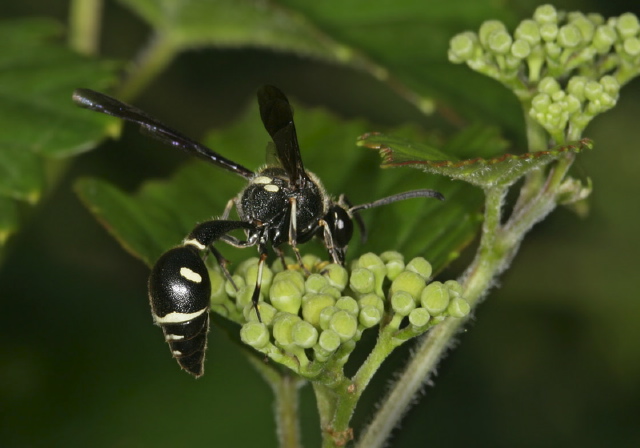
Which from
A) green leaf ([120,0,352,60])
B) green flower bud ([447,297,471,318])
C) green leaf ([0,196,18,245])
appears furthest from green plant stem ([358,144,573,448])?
green leaf ([120,0,352,60])

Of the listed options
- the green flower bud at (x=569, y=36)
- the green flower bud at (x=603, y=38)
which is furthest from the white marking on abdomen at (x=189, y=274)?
the green flower bud at (x=603, y=38)

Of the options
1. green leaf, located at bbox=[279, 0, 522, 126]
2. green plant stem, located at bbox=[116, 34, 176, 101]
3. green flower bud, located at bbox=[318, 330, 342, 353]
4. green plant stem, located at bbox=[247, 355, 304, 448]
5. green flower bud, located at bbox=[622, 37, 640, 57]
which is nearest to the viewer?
green flower bud, located at bbox=[318, 330, 342, 353]

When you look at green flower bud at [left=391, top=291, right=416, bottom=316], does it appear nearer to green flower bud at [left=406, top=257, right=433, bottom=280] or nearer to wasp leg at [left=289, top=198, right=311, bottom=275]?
green flower bud at [left=406, top=257, right=433, bottom=280]

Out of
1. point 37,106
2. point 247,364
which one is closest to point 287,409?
point 37,106

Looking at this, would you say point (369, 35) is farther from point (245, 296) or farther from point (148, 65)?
point (245, 296)

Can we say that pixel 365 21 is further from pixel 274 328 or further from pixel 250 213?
pixel 274 328

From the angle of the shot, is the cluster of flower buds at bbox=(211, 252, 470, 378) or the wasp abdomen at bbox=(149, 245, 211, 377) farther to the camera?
the wasp abdomen at bbox=(149, 245, 211, 377)
